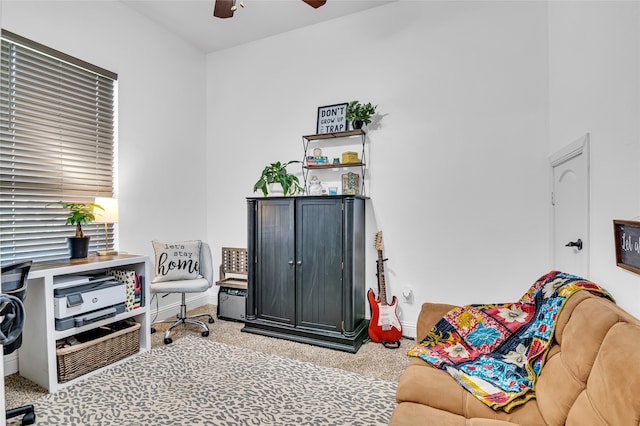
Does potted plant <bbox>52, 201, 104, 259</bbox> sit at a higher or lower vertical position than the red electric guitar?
higher

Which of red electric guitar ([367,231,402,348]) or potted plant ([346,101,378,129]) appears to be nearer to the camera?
red electric guitar ([367,231,402,348])

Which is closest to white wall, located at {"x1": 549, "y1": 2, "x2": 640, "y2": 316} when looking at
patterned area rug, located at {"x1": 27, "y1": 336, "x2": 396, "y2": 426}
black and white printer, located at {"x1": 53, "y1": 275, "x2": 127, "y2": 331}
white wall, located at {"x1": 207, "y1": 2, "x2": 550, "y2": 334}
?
white wall, located at {"x1": 207, "y1": 2, "x2": 550, "y2": 334}

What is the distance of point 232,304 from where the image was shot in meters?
3.60

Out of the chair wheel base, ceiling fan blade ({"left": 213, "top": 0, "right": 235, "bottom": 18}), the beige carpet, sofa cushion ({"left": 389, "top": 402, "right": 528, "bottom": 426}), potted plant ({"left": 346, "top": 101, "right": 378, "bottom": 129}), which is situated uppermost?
ceiling fan blade ({"left": 213, "top": 0, "right": 235, "bottom": 18})

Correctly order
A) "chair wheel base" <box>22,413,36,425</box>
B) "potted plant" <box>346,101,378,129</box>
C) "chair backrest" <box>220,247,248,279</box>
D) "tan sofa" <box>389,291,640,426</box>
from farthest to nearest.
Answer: "chair backrest" <box>220,247,248,279</box> < "potted plant" <box>346,101,378,129</box> < "chair wheel base" <box>22,413,36,425</box> < "tan sofa" <box>389,291,640,426</box>

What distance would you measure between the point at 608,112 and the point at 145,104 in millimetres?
3863

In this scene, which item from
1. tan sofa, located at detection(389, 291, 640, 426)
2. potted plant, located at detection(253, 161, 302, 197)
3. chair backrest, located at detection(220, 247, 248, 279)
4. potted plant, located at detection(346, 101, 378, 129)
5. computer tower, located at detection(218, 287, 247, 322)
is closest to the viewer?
tan sofa, located at detection(389, 291, 640, 426)

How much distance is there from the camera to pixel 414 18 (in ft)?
10.3

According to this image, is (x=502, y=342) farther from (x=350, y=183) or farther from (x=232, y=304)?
(x=232, y=304)

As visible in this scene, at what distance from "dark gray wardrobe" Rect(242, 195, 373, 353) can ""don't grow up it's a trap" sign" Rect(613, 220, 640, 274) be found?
178 centimetres

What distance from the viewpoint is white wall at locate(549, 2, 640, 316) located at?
1434 millimetres

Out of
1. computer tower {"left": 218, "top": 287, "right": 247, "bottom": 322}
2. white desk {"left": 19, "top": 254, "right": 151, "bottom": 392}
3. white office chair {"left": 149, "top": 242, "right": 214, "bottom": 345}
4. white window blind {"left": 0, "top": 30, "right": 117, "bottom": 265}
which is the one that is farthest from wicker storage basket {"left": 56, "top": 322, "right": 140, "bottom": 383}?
computer tower {"left": 218, "top": 287, "right": 247, "bottom": 322}

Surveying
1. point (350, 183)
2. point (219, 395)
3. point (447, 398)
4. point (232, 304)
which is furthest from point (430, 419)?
point (232, 304)

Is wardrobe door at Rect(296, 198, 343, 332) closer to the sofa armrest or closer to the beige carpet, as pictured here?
the beige carpet
